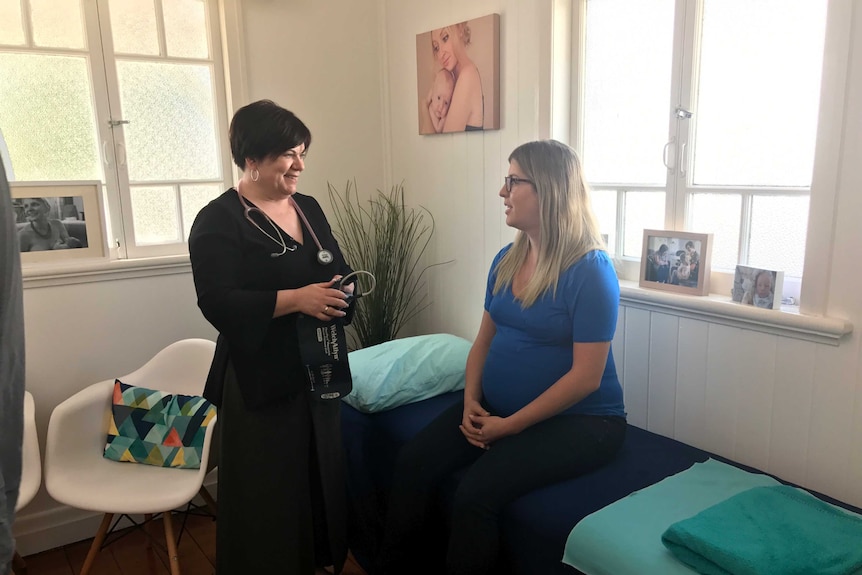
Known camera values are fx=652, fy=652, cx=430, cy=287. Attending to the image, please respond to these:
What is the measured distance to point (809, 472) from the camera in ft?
5.52

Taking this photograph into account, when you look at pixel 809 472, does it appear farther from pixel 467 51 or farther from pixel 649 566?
pixel 467 51

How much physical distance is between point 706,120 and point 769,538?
1.16 m

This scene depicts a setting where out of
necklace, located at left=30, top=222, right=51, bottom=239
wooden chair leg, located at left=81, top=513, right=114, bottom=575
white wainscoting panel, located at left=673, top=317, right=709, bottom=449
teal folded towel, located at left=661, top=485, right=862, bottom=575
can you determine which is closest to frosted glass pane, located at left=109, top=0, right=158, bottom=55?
necklace, located at left=30, top=222, right=51, bottom=239

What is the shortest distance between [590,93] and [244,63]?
1.37 meters

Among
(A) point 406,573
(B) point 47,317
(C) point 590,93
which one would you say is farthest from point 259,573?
(C) point 590,93

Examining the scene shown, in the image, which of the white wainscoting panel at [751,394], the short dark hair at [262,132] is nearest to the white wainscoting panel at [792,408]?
the white wainscoting panel at [751,394]

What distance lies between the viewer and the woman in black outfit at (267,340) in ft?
5.25

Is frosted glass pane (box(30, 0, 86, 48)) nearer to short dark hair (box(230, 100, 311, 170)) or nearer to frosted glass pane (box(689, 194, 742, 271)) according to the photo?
short dark hair (box(230, 100, 311, 170))

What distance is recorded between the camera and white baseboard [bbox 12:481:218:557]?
2.36 metres

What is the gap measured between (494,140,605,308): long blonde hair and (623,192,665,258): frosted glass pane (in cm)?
35

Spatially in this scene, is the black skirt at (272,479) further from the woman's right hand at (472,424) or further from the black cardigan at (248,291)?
the woman's right hand at (472,424)

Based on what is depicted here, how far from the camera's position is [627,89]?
211cm

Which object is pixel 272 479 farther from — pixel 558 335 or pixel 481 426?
pixel 558 335

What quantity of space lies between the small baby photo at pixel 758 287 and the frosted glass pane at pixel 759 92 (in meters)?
0.24
